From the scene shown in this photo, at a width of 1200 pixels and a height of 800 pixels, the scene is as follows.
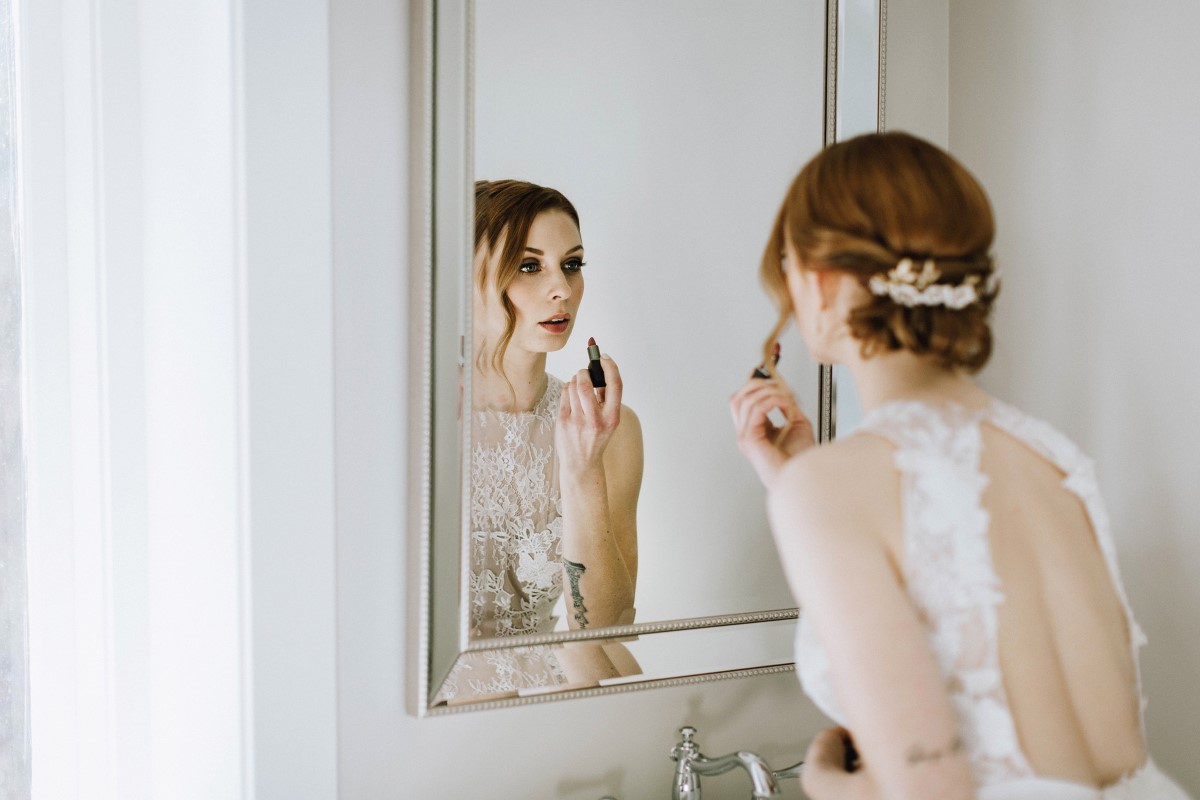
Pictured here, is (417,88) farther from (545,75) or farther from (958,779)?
(958,779)

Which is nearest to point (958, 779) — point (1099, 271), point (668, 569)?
point (668, 569)

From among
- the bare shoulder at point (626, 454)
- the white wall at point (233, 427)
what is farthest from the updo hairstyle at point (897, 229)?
the white wall at point (233, 427)

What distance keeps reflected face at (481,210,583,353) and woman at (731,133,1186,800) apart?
1.30 ft

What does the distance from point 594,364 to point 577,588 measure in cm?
30

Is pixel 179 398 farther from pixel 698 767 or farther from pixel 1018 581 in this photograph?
pixel 1018 581

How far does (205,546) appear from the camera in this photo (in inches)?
47.0

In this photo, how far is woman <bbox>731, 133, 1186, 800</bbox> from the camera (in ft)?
2.55

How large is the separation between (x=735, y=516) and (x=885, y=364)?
0.52 m

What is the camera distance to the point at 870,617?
2.53ft

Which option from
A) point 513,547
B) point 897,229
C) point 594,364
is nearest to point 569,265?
point 594,364

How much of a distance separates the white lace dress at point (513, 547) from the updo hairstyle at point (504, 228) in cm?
9

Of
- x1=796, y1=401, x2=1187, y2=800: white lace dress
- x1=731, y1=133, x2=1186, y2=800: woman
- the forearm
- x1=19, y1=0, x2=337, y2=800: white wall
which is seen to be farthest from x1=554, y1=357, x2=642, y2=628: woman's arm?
x1=796, y1=401, x2=1187, y2=800: white lace dress

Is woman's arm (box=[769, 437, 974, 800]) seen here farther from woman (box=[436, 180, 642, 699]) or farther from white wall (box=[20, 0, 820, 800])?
white wall (box=[20, 0, 820, 800])

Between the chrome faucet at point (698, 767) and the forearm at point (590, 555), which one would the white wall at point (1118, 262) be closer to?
the chrome faucet at point (698, 767)
